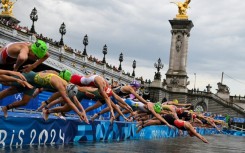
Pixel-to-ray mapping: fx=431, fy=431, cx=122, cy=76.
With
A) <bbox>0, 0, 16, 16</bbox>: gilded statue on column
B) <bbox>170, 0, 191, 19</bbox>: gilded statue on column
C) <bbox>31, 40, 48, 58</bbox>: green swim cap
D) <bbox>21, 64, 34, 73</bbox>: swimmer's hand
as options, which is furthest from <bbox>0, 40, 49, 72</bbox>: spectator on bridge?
<bbox>0, 0, 16, 16</bbox>: gilded statue on column

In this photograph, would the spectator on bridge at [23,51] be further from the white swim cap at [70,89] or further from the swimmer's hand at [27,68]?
the white swim cap at [70,89]

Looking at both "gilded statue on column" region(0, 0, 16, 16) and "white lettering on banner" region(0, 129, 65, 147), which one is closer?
"white lettering on banner" region(0, 129, 65, 147)

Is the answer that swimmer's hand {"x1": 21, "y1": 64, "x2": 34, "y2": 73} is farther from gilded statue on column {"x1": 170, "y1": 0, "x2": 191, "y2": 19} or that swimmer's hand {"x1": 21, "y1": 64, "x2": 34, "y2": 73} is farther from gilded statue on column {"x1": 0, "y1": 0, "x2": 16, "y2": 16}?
gilded statue on column {"x1": 0, "y1": 0, "x2": 16, "y2": 16}

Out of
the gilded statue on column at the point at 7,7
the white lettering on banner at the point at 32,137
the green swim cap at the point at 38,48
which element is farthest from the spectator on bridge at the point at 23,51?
the gilded statue on column at the point at 7,7

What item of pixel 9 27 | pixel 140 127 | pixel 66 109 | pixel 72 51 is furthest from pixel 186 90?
pixel 66 109

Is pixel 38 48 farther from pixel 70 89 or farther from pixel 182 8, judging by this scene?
pixel 182 8

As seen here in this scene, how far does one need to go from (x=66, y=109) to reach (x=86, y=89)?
1.68 m

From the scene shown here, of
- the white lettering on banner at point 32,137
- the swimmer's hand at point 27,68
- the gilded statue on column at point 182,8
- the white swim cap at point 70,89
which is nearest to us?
the white lettering on banner at point 32,137

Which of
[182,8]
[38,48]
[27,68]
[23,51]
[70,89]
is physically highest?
[182,8]

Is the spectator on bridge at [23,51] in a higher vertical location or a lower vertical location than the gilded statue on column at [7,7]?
lower

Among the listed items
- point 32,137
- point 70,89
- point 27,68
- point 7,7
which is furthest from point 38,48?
point 7,7

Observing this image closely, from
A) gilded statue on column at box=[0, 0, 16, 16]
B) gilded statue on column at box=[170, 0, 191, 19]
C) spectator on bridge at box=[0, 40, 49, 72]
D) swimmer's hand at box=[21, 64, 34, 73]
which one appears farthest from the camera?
gilded statue on column at box=[0, 0, 16, 16]

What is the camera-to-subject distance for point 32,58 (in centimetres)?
919

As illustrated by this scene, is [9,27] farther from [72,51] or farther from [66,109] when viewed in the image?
[66,109]
